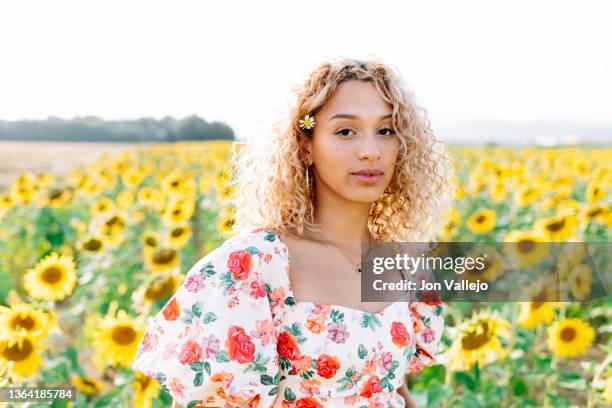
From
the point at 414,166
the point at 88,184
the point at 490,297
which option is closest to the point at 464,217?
the point at 490,297

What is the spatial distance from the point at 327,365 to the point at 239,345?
0.25 metres

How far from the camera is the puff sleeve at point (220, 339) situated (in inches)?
64.0

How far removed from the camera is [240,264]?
171cm

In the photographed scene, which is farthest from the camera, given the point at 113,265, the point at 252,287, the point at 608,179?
→ the point at 608,179

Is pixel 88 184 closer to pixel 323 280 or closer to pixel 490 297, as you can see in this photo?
pixel 490 297

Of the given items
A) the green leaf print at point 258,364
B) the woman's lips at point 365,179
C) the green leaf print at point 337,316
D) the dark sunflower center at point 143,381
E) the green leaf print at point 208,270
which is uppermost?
the woman's lips at point 365,179

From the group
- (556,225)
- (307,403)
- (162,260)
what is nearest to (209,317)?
(307,403)

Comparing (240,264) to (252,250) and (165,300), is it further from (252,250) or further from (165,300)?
(165,300)

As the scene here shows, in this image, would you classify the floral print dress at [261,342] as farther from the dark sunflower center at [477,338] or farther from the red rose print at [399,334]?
the dark sunflower center at [477,338]

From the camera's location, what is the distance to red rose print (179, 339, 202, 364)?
1631 mm

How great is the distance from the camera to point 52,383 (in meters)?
2.56

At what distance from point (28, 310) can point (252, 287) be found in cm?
132

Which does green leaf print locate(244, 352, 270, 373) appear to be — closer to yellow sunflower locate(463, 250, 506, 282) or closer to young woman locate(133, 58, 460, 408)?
young woman locate(133, 58, 460, 408)

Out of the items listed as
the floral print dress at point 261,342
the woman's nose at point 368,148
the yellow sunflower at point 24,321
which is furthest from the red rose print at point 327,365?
the yellow sunflower at point 24,321
